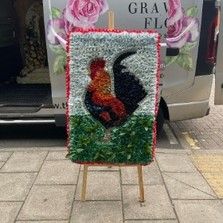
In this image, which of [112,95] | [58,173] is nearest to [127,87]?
[112,95]

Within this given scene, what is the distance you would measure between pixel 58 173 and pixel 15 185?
46 centimetres

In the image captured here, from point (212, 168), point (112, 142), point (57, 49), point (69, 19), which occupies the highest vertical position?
point (69, 19)

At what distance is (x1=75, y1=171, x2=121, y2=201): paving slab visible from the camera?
3129mm

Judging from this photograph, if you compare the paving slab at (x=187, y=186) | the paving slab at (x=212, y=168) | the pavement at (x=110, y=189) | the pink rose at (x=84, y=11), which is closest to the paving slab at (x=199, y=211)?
the pavement at (x=110, y=189)

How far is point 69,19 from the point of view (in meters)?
3.86

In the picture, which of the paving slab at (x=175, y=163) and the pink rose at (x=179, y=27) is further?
the pink rose at (x=179, y=27)

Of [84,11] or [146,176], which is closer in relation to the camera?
[146,176]

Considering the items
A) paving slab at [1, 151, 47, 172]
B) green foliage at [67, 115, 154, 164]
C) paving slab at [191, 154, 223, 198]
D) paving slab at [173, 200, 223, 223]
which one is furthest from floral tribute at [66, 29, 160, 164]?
paving slab at [1, 151, 47, 172]

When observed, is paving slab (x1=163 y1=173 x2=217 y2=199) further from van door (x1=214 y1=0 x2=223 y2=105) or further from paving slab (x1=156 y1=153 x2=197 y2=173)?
van door (x1=214 y1=0 x2=223 y2=105)

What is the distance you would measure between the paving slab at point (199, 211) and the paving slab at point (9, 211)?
54.3 inches

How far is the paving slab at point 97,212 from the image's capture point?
2.77 meters

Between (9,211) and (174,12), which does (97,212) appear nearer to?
(9,211)

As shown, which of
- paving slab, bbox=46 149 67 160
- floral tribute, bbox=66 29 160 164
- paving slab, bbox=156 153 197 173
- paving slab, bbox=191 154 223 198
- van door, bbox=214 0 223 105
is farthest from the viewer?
paving slab, bbox=46 149 67 160

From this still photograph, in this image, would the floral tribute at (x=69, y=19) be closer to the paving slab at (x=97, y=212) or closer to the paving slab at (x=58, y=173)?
the paving slab at (x=58, y=173)
